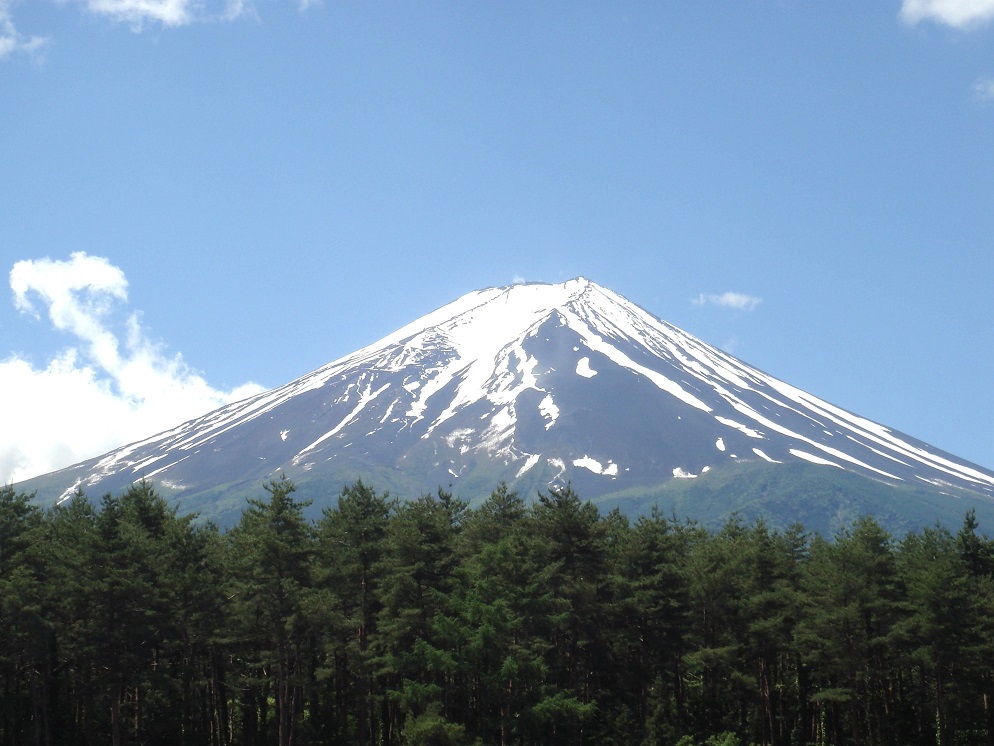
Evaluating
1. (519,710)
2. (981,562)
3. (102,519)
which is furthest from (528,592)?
(981,562)

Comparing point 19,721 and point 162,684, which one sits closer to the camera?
point 162,684

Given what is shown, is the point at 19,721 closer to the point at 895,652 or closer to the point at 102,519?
the point at 102,519

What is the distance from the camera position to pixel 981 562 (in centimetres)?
4541

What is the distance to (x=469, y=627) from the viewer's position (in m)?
38.6

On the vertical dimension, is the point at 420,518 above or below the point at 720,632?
above

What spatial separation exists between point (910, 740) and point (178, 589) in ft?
102

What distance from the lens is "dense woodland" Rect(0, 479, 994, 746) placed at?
38.5 m

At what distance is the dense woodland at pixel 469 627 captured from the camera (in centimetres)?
3850

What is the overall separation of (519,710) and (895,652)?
15.8 m

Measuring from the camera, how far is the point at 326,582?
41.9 metres

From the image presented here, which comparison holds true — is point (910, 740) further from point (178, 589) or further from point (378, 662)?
point (178, 589)

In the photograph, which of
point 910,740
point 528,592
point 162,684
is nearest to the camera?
point 162,684

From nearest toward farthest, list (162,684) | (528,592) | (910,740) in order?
(162,684) → (528,592) → (910,740)

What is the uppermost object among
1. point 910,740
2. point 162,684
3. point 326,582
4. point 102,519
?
point 102,519
